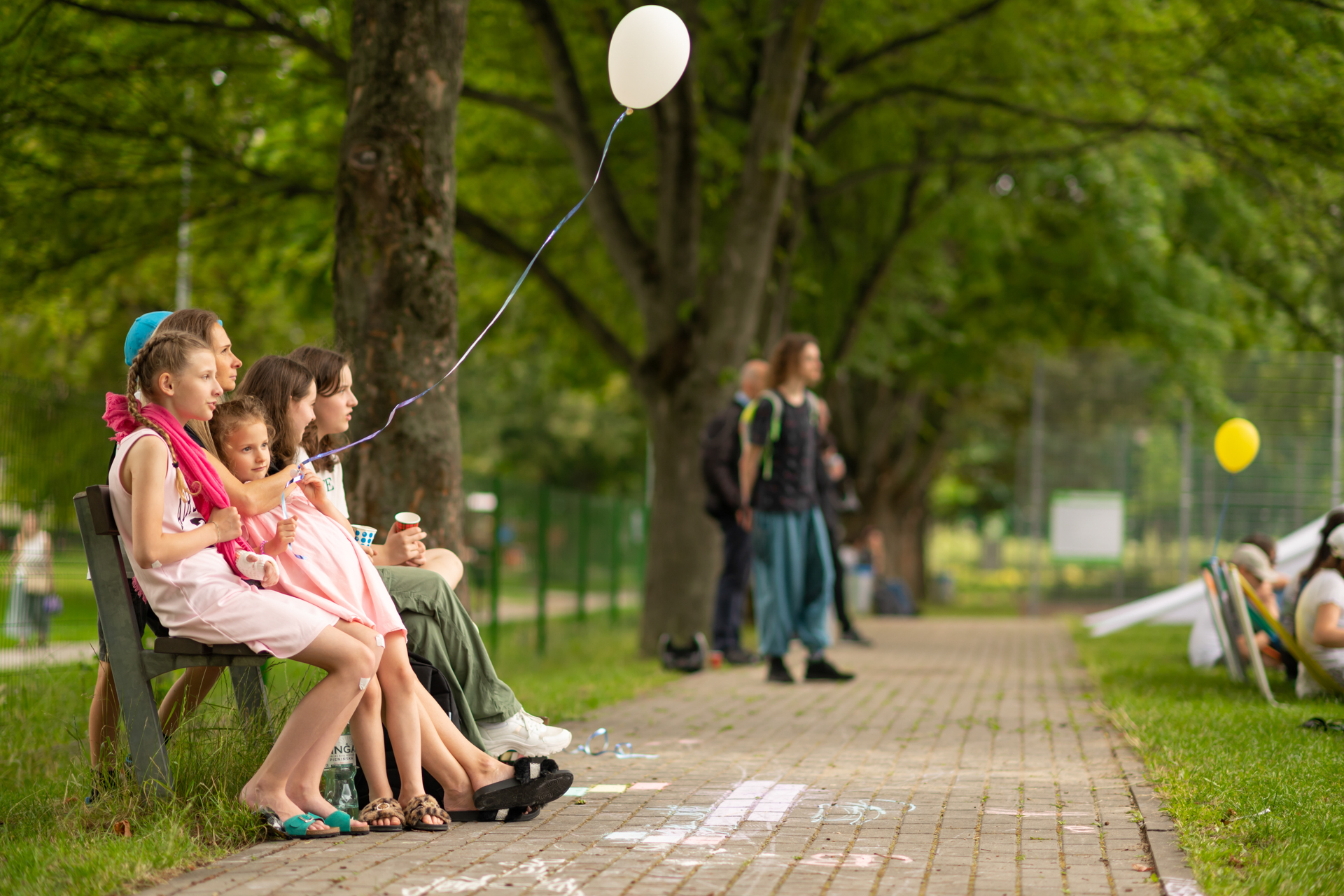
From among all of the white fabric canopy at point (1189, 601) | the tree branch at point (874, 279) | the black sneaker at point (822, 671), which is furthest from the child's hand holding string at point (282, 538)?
the tree branch at point (874, 279)

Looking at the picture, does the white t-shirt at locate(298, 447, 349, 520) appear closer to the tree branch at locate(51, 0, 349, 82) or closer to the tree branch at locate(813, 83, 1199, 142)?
the tree branch at locate(51, 0, 349, 82)

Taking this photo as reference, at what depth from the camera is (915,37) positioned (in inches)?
505

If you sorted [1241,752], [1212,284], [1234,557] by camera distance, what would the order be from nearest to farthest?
1. [1241,752]
2. [1234,557]
3. [1212,284]

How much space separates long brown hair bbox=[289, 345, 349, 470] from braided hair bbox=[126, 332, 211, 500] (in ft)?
1.76

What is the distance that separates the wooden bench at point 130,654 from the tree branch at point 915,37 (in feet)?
33.8

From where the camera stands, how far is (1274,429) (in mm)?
20984

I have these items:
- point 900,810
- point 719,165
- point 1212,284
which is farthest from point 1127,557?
point 900,810

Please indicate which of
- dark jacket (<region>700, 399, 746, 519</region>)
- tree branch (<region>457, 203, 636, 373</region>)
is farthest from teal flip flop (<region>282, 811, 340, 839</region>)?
tree branch (<region>457, 203, 636, 373</region>)

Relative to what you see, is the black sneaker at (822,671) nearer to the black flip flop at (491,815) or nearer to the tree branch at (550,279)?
the tree branch at (550,279)

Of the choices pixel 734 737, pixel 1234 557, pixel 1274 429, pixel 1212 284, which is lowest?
pixel 734 737

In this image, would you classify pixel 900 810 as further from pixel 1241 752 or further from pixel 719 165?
pixel 719 165

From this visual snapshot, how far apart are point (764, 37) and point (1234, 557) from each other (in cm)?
645

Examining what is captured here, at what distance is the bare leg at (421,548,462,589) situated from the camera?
5.12 meters

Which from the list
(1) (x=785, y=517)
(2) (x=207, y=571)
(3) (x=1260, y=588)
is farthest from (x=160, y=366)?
(3) (x=1260, y=588)
